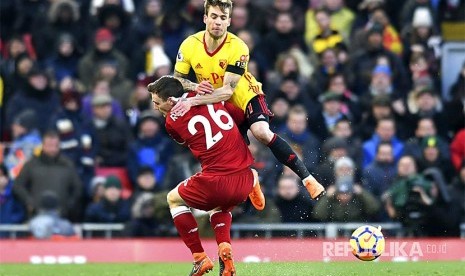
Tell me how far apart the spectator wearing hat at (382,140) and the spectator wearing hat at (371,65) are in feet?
5.08

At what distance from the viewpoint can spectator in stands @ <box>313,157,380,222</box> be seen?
1886cm

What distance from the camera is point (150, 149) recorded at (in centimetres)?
2066

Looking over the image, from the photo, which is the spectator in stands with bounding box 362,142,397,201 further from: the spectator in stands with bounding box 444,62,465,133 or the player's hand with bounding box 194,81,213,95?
the player's hand with bounding box 194,81,213,95

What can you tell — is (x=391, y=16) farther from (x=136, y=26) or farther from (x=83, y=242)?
(x=83, y=242)

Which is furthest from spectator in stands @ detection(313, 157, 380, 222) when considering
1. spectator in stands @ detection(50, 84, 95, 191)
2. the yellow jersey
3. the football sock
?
the football sock

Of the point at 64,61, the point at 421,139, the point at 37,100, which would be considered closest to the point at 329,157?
the point at 421,139

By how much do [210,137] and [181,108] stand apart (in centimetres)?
40

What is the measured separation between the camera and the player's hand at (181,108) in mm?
13938

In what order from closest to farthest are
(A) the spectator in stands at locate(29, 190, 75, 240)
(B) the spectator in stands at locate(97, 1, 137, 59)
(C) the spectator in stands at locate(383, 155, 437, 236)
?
(C) the spectator in stands at locate(383, 155, 437, 236) → (A) the spectator in stands at locate(29, 190, 75, 240) → (B) the spectator in stands at locate(97, 1, 137, 59)

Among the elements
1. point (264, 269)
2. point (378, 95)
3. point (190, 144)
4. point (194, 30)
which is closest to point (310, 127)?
point (378, 95)

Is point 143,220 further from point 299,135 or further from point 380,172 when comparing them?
point 380,172

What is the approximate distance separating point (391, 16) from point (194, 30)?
333 centimetres

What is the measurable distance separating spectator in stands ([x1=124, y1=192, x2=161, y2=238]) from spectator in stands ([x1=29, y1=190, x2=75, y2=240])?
83 cm

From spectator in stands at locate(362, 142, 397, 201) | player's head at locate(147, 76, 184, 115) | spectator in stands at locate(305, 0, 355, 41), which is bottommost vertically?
player's head at locate(147, 76, 184, 115)
